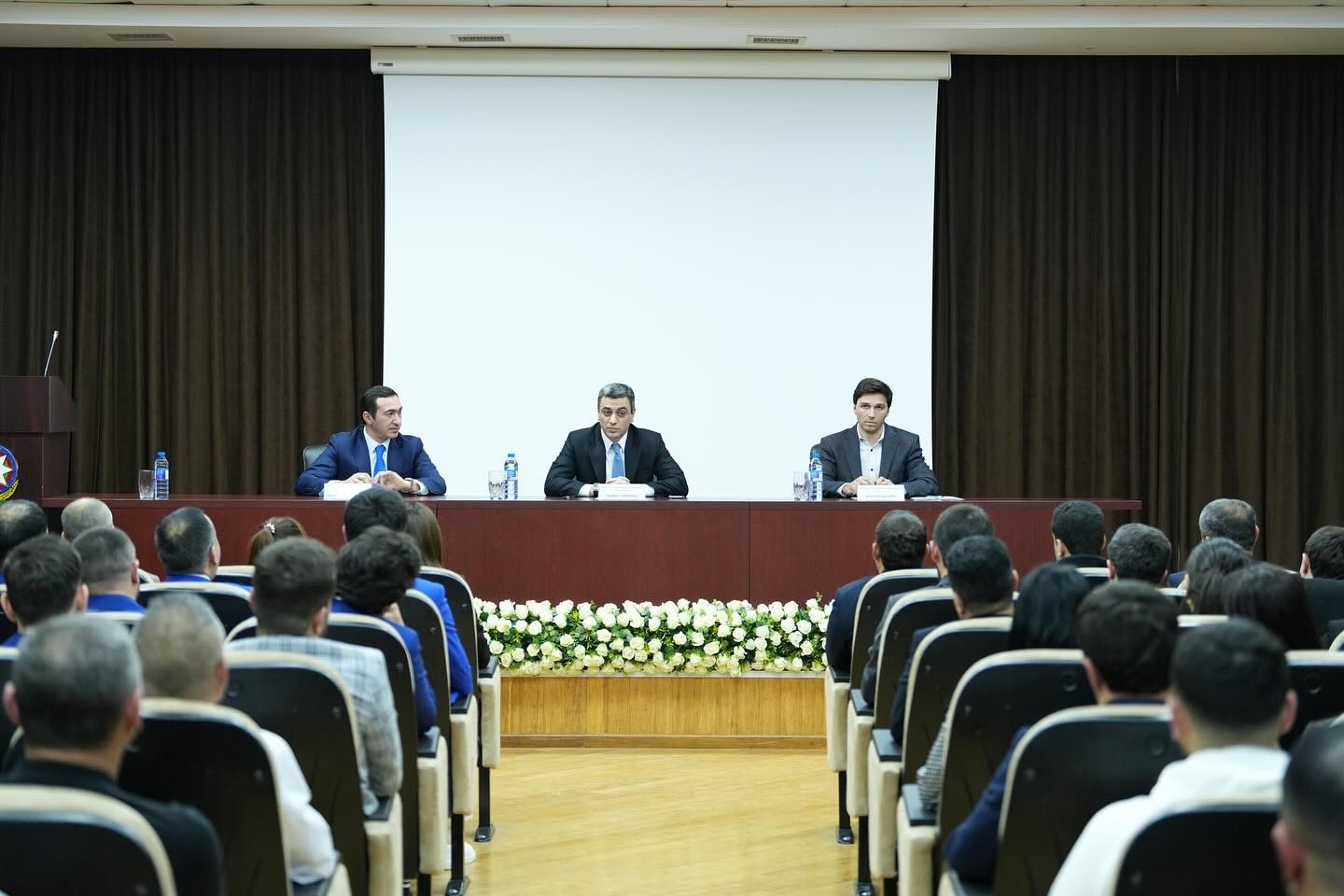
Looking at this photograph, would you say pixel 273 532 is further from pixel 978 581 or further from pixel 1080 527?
pixel 1080 527

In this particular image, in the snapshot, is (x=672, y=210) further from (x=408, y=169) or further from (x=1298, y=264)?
(x=1298, y=264)

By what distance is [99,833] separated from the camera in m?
1.57

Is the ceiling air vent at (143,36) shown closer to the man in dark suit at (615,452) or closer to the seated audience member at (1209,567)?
the man in dark suit at (615,452)

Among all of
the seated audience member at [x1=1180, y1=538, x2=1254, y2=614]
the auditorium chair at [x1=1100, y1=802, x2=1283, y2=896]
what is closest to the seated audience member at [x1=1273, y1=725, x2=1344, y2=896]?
the auditorium chair at [x1=1100, y1=802, x2=1283, y2=896]

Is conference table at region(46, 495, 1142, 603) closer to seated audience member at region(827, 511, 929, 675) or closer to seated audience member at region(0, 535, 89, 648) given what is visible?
seated audience member at region(827, 511, 929, 675)

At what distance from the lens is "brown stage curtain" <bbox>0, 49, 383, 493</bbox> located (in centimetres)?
846

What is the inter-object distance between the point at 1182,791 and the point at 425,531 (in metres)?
2.84

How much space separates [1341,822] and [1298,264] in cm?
806

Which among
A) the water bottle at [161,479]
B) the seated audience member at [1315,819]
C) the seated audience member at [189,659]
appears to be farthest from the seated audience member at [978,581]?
the water bottle at [161,479]

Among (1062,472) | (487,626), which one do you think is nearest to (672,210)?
(1062,472)

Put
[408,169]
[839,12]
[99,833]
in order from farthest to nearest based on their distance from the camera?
1. [408,169]
2. [839,12]
3. [99,833]

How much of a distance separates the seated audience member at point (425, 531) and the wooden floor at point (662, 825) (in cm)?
88

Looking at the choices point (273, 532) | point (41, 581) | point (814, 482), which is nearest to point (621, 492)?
point (814, 482)

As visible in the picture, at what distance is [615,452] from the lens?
694 centimetres
